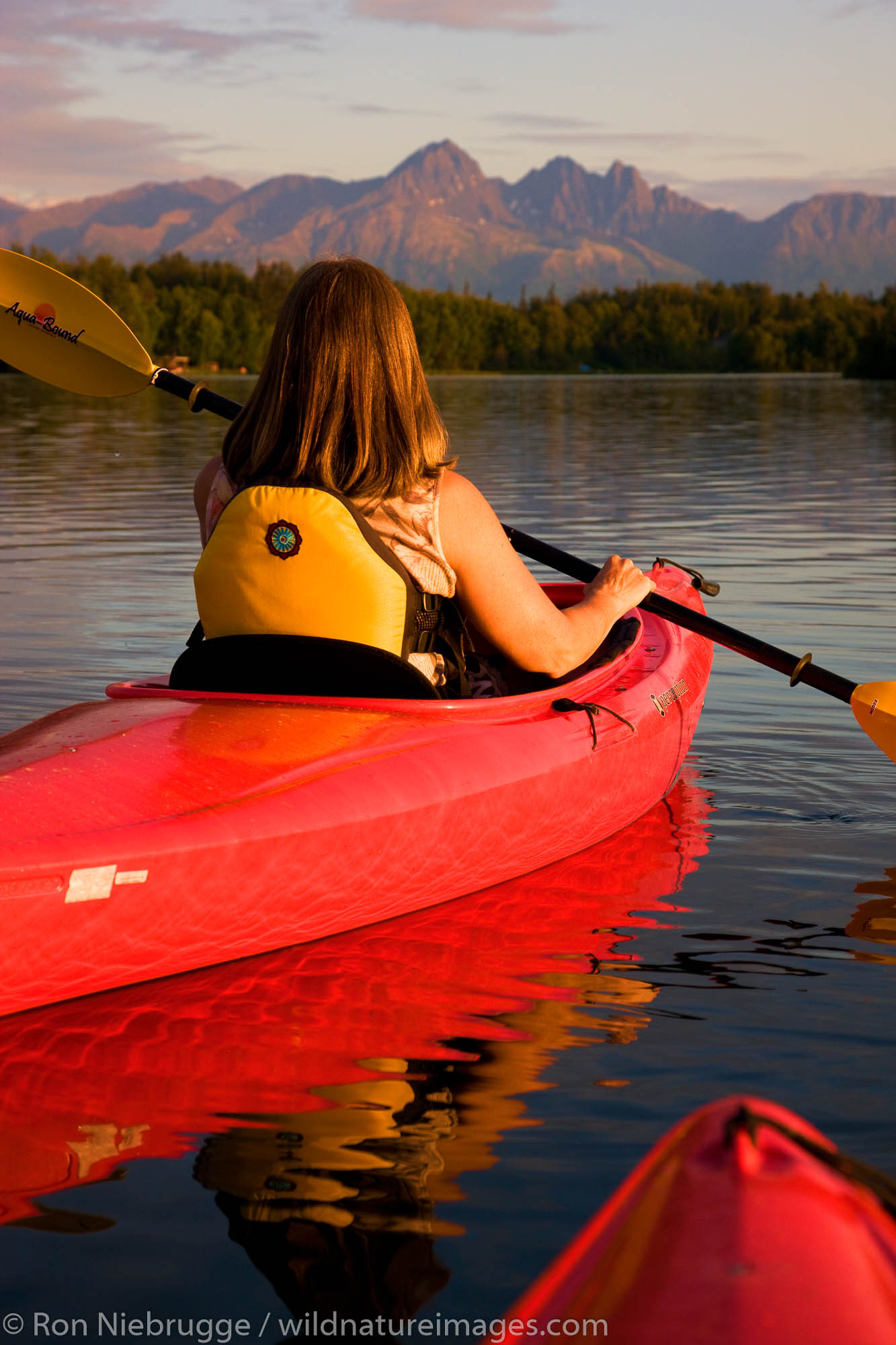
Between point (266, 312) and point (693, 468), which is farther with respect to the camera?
point (266, 312)

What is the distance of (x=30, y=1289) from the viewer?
2078 mm

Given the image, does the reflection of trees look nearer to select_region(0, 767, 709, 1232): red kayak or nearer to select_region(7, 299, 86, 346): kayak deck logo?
select_region(0, 767, 709, 1232): red kayak

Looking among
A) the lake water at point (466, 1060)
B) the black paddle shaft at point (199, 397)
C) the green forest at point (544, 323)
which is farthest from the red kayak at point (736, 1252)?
the green forest at point (544, 323)

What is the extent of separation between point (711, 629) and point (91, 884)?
2580 millimetres

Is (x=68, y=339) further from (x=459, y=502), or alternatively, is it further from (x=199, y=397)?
(x=459, y=502)

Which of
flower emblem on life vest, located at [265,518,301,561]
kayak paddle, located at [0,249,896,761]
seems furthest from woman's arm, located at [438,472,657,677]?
kayak paddle, located at [0,249,896,761]

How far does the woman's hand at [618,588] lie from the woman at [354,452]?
65cm

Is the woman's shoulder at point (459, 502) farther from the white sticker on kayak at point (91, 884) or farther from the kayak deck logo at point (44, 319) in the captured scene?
the kayak deck logo at point (44, 319)

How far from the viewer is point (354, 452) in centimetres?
349

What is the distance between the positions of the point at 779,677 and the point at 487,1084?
435cm

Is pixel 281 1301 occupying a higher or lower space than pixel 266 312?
lower

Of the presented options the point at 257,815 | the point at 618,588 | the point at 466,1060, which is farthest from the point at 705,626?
the point at 466,1060

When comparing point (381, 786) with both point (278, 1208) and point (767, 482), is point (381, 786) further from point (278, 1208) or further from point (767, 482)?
point (767, 482)

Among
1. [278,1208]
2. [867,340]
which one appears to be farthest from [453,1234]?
[867,340]
